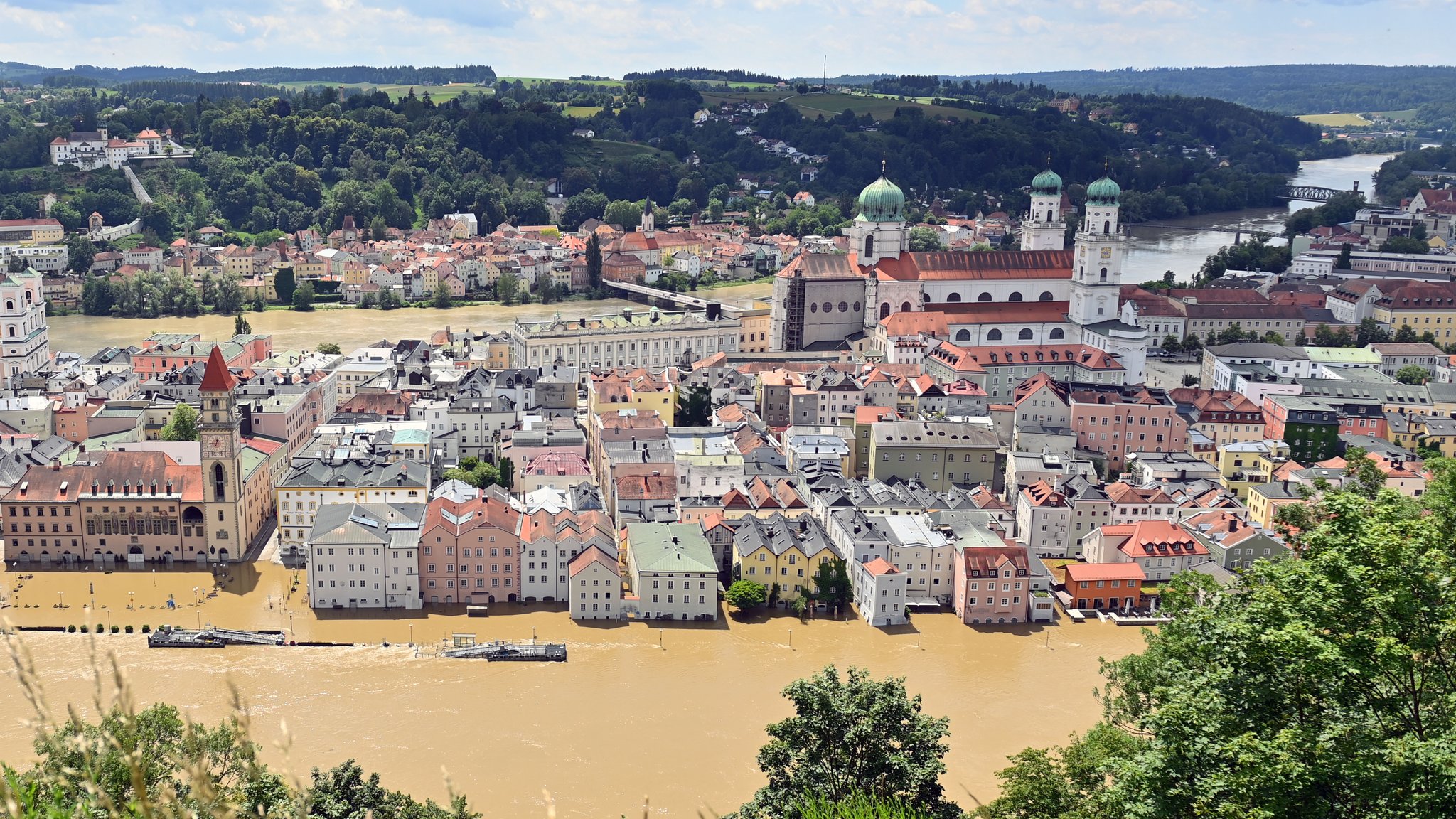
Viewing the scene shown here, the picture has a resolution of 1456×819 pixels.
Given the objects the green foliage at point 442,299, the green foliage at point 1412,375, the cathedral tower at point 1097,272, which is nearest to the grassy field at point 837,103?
the green foliage at point 442,299

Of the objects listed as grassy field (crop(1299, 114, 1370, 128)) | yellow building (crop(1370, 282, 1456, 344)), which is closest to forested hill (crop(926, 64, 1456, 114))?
grassy field (crop(1299, 114, 1370, 128))

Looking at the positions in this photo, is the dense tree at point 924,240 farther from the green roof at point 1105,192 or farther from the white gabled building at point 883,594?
the white gabled building at point 883,594

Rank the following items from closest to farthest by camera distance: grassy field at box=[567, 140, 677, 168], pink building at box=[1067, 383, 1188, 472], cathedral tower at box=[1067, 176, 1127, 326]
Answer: pink building at box=[1067, 383, 1188, 472] → cathedral tower at box=[1067, 176, 1127, 326] → grassy field at box=[567, 140, 677, 168]

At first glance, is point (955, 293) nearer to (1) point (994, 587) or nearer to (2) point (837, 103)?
(1) point (994, 587)

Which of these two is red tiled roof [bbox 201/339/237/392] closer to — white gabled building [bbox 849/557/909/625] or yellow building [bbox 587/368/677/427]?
yellow building [bbox 587/368/677/427]

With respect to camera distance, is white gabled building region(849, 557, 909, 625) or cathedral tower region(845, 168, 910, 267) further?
cathedral tower region(845, 168, 910, 267)

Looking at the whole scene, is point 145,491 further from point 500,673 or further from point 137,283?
point 137,283

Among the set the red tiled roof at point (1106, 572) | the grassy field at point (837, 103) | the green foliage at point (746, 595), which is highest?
the grassy field at point (837, 103)
